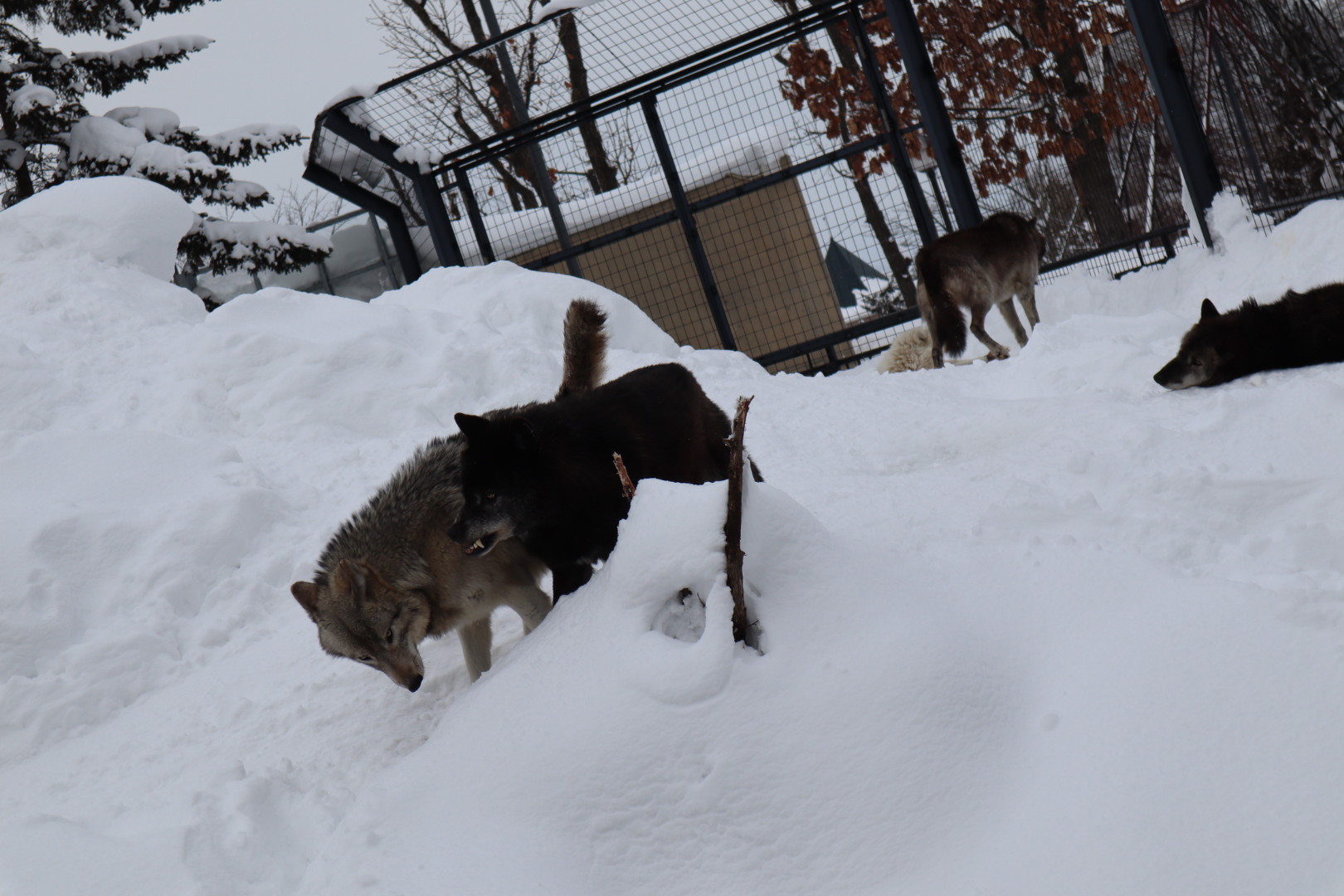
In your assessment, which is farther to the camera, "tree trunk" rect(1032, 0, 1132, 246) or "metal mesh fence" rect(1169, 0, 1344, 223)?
"tree trunk" rect(1032, 0, 1132, 246)

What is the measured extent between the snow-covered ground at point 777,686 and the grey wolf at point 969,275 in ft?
10.2

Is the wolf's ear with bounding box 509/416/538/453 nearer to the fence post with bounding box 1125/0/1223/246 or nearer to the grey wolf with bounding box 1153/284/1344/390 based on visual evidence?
the grey wolf with bounding box 1153/284/1344/390

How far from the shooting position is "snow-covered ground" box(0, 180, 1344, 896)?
193cm

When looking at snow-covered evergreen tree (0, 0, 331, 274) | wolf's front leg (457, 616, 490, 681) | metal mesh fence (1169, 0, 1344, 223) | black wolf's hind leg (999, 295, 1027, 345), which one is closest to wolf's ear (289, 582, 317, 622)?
wolf's front leg (457, 616, 490, 681)

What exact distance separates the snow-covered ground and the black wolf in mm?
490

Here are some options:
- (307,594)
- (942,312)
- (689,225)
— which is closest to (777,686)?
(307,594)

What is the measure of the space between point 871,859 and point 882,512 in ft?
5.27

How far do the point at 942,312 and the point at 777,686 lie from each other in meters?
6.58

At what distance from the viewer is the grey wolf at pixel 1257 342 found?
483 cm

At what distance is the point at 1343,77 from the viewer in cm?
699

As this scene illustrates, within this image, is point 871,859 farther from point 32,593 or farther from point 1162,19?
point 1162,19

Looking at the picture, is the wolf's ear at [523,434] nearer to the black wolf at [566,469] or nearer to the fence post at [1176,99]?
the black wolf at [566,469]

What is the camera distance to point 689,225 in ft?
29.6

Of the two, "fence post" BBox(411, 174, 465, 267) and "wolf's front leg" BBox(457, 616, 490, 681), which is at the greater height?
"fence post" BBox(411, 174, 465, 267)
